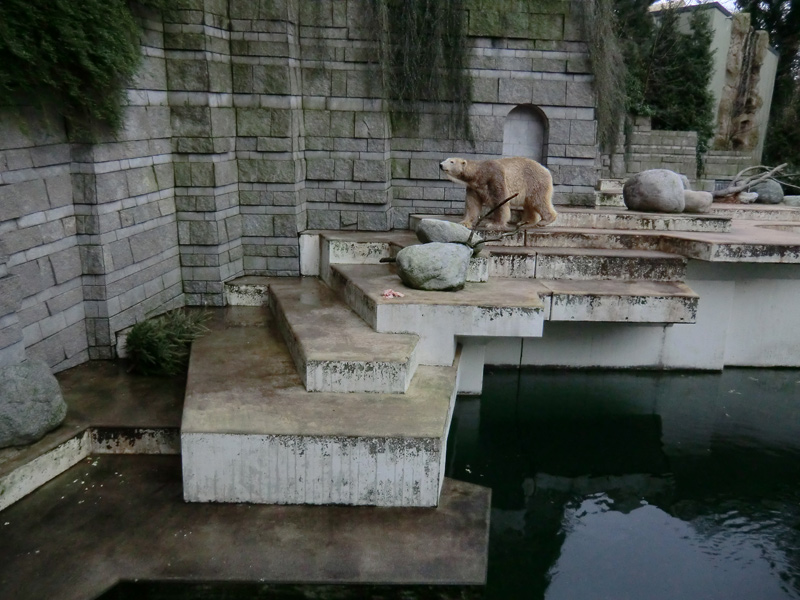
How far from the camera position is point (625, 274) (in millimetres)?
5984

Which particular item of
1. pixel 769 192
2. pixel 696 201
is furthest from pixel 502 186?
pixel 769 192

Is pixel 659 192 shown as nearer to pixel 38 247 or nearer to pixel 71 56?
pixel 71 56

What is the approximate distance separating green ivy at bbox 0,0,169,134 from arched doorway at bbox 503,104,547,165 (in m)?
3.94

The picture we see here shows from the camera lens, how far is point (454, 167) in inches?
233

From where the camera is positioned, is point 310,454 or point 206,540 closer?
point 206,540

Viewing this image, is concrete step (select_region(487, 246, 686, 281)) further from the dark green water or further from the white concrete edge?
the white concrete edge

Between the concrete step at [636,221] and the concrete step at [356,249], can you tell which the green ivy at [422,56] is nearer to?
the concrete step at [636,221]

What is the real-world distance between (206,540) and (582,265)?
13.3 feet

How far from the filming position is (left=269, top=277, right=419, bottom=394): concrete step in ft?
13.2

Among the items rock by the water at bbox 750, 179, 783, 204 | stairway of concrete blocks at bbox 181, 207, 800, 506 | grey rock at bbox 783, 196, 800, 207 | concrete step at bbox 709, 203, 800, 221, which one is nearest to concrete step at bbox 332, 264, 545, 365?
stairway of concrete blocks at bbox 181, 207, 800, 506

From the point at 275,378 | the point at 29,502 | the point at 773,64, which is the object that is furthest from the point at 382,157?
the point at 773,64

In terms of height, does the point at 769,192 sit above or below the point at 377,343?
above

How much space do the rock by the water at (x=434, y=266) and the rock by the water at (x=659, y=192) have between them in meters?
3.46

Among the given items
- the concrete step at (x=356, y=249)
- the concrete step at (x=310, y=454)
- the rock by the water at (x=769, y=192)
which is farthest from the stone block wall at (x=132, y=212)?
the rock by the water at (x=769, y=192)
